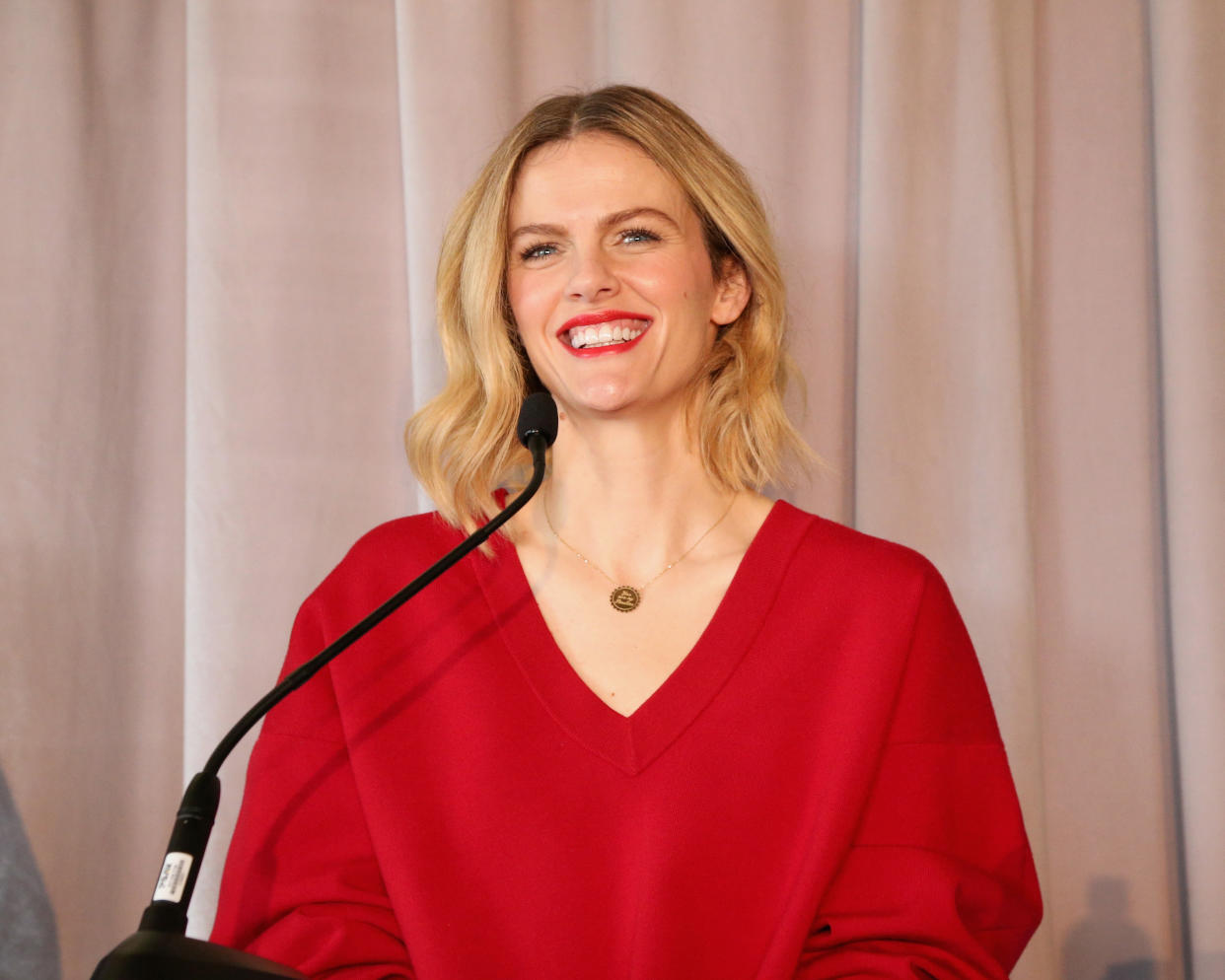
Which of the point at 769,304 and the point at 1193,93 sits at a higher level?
the point at 1193,93

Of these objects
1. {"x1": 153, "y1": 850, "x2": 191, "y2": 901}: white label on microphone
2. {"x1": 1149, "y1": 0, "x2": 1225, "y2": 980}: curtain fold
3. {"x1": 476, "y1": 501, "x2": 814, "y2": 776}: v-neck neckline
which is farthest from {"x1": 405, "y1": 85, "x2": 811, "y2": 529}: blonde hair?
{"x1": 153, "y1": 850, "x2": 191, "y2": 901}: white label on microphone

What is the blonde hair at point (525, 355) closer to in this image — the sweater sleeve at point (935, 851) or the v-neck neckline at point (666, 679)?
the v-neck neckline at point (666, 679)

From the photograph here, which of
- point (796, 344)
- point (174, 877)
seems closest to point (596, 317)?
point (796, 344)

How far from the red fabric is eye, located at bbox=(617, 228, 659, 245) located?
17.5 inches

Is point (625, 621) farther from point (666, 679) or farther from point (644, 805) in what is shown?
point (644, 805)

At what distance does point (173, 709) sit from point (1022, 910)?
122 centimetres

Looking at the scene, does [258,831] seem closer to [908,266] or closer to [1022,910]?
[1022,910]

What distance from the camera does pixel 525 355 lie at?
1.75 meters

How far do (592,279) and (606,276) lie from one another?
21 millimetres

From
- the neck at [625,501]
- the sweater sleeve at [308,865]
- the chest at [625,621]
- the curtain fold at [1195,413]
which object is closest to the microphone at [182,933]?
the sweater sleeve at [308,865]

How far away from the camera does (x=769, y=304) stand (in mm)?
1736

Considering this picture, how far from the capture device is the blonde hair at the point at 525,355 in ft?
5.32

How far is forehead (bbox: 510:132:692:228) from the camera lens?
1569 mm

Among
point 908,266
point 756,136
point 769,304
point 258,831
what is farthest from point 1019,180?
point 258,831
